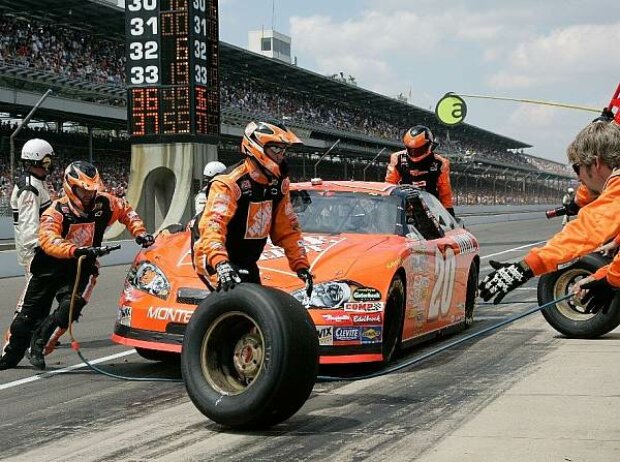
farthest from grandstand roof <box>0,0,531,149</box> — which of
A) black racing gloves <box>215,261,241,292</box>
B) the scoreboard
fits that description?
black racing gloves <box>215,261,241,292</box>

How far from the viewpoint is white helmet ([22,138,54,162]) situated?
328 inches

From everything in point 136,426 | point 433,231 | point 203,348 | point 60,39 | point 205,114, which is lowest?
point 136,426

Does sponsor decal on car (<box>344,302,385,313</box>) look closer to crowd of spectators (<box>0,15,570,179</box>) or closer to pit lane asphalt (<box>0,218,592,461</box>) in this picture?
pit lane asphalt (<box>0,218,592,461</box>)

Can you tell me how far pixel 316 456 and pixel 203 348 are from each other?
44.8 inches

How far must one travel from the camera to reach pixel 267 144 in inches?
231

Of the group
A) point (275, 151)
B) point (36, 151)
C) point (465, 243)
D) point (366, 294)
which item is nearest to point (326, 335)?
point (366, 294)

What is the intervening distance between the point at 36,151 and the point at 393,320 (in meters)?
3.36

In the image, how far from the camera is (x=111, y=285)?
1552 centimetres

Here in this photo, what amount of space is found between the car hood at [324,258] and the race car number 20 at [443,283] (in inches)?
28.3

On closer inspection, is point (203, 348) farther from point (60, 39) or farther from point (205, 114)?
point (60, 39)

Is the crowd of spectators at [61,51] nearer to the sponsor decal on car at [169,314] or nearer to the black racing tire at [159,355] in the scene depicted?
the black racing tire at [159,355]

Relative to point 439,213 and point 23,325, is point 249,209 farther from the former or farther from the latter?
point 439,213

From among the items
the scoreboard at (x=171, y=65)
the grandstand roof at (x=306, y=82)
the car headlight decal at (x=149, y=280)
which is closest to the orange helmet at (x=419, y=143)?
the car headlight decal at (x=149, y=280)

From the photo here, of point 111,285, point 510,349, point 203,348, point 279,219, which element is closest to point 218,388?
point 203,348
